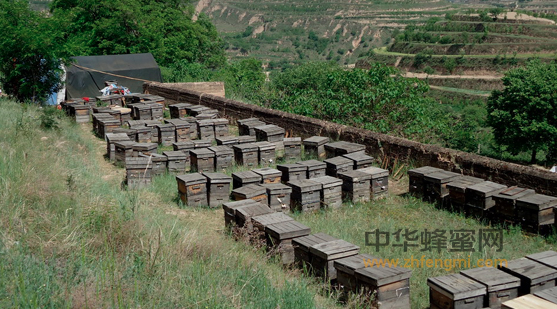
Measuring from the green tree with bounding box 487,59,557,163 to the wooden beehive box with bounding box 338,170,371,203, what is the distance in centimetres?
2835

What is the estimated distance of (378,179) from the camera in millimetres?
8969

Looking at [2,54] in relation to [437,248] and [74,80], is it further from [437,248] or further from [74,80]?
[437,248]

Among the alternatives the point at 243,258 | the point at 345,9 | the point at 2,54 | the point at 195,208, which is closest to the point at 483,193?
the point at 243,258

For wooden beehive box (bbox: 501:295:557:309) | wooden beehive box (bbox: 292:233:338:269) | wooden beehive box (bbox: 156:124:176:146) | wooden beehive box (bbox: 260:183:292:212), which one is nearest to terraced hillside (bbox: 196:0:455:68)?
wooden beehive box (bbox: 156:124:176:146)

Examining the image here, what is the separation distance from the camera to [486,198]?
7703 millimetres

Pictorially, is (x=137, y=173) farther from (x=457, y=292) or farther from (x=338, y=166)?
(x=457, y=292)

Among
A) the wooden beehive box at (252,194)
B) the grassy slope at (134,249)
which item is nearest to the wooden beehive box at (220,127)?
the grassy slope at (134,249)

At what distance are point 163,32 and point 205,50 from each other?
1097 centimetres

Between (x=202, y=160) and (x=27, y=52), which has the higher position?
(x=27, y=52)

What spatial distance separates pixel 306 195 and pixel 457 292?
3.85 m

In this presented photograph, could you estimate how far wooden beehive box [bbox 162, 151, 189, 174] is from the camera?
397 inches

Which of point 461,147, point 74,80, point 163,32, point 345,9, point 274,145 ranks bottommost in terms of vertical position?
point 461,147

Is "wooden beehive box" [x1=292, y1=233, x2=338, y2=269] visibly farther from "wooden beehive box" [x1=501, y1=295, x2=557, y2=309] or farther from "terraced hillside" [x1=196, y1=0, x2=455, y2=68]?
"terraced hillside" [x1=196, y1=0, x2=455, y2=68]

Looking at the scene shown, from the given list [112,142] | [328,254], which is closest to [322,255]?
[328,254]
